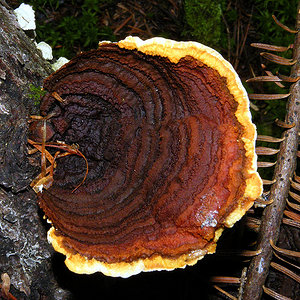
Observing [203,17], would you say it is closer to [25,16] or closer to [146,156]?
[25,16]

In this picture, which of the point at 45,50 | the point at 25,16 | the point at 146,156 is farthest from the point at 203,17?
the point at 146,156

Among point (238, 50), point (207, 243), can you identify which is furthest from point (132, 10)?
Result: point (207, 243)

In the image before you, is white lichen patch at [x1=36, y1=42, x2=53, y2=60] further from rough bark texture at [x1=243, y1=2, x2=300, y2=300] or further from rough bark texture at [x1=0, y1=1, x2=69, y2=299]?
rough bark texture at [x1=243, y1=2, x2=300, y2=300]

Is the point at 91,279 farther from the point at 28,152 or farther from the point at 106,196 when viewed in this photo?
the point at 28,152

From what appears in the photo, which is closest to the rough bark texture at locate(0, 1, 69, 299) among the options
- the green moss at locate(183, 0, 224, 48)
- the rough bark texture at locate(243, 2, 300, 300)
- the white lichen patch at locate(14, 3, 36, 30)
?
the white lichen patch at locate(14, 3, 36, 30)

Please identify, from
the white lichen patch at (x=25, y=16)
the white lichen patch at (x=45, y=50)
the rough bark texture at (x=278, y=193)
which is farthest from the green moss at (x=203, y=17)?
the white lichen patch at (x=25, y=16)

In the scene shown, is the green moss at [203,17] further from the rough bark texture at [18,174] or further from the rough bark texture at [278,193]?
the rough bark texture at [18,174]
